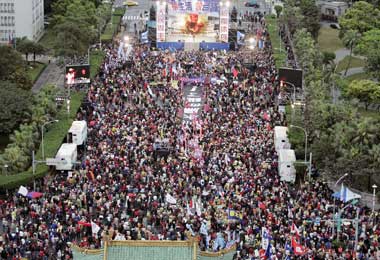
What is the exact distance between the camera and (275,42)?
11894 cm

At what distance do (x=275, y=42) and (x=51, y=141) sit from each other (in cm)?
4872

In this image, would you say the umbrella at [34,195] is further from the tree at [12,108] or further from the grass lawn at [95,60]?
the grass lawn at [95,60]

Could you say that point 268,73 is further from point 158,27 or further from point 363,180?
point 363,180

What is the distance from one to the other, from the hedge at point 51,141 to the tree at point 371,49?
31947 millimetres

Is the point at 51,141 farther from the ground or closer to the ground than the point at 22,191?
closer to the ground

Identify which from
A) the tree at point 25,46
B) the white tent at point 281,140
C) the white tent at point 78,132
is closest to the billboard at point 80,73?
the white tent at point 78,132

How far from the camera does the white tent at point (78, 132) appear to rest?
76531 millimetres

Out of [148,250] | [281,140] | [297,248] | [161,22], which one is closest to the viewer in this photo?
[148,250]

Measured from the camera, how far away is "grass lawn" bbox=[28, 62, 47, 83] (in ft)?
350

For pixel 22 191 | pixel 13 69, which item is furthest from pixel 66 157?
pixel 13 69

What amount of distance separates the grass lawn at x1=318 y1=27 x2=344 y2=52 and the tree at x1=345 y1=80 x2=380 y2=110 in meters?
29.6

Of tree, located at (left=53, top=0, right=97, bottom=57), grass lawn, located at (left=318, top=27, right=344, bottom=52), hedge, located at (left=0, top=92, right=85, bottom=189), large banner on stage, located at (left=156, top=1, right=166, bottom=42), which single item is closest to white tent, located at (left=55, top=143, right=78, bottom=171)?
hedge, located at (left=0, top=92, right=85, bottom=189)

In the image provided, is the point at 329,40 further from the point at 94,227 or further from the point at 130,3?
the point at 94,227

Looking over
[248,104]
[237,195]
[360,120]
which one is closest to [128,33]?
[248,104]
